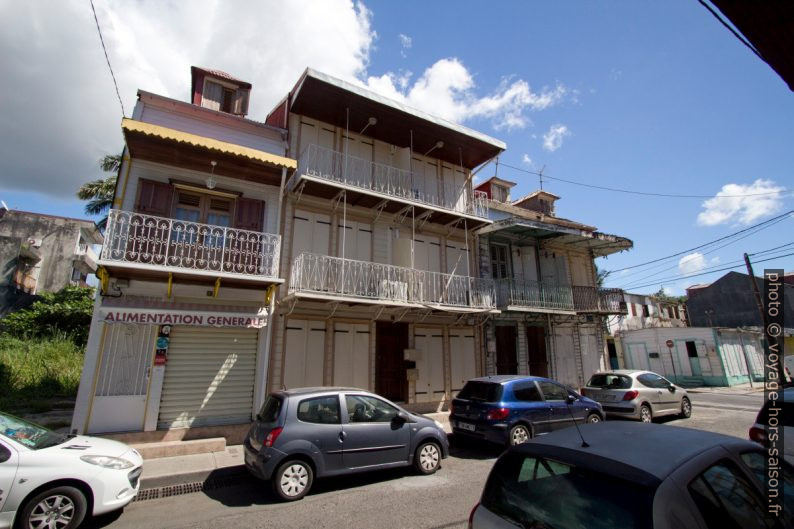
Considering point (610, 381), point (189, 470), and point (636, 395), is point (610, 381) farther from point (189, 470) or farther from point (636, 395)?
point (189, 470)

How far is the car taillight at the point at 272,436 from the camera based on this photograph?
220 inches

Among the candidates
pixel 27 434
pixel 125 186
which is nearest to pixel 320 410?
pixel 27 434

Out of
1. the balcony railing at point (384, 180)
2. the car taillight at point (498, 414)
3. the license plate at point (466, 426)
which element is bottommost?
the license plate at point (466, 426)

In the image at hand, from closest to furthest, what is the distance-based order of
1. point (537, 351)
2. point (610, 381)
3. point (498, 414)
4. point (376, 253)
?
point (498, 414)
point (610, 381)
point (376, 253)
point (537, 351)

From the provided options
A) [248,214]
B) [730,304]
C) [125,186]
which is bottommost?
[248,214]

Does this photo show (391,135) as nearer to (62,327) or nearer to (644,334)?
(62,327)

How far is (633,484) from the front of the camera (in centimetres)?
202

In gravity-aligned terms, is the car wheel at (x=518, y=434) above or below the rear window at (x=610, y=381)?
below

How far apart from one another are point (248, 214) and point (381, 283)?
4302mm

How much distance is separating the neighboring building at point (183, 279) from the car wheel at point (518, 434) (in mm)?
6004

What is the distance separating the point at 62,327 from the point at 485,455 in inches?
844

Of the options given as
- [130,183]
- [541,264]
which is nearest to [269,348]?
[130,183]

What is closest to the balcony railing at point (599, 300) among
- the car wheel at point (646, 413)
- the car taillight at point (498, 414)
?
the car wheel at point (646, 413)

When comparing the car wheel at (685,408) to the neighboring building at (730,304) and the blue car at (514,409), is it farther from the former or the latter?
the neighboring building at (730,304)
